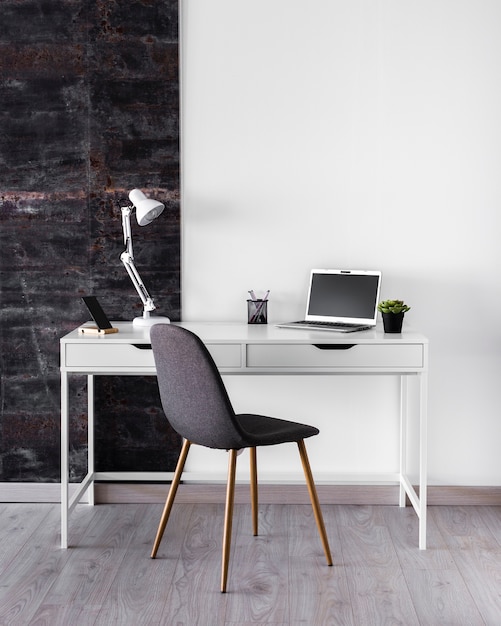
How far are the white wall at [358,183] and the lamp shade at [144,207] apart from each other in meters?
0.21

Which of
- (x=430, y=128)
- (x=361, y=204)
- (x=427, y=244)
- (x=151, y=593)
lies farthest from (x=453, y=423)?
(x=151, y=593)

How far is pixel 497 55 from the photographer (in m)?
3.30

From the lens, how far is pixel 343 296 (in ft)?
10.7

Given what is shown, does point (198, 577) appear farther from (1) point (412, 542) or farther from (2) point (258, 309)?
(2) point (258, 309)

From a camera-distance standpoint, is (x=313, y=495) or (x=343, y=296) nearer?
(x=313, y=495)

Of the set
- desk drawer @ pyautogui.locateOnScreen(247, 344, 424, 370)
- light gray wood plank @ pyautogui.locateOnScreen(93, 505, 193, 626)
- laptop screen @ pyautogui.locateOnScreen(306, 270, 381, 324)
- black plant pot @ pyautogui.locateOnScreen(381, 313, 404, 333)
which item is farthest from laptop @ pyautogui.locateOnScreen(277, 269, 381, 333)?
light gray wood plank @ pyautogui.locateOnScreen(93, 505, 193, 626)

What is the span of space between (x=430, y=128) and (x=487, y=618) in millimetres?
1954

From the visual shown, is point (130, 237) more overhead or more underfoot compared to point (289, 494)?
more overhead

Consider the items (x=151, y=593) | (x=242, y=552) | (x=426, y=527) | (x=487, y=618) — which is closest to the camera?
(x=487, y=618)

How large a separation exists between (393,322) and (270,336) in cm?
47

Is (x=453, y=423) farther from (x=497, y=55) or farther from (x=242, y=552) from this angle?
(x=497, y=55)

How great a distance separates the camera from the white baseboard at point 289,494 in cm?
341

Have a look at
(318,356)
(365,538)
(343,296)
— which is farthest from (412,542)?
(343,296)

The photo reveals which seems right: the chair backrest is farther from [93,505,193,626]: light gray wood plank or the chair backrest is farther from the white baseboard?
the white baseboard
